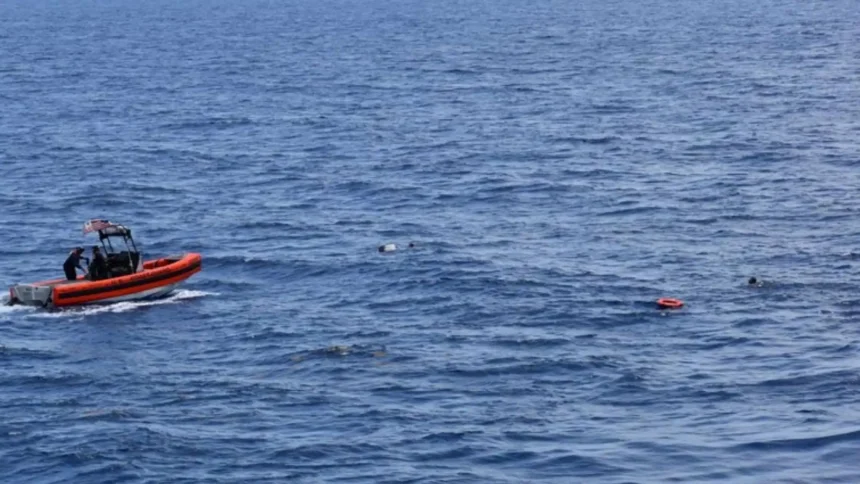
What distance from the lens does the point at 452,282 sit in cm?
5088

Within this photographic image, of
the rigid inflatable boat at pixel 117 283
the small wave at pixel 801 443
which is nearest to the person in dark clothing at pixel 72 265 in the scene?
the rigid inflatable boat at pixel 117 283

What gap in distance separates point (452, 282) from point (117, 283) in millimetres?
10719

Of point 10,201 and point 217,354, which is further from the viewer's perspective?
point 10,201

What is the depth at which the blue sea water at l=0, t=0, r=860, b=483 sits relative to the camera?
1414 inches

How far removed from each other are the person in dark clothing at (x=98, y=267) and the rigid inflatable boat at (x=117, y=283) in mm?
224

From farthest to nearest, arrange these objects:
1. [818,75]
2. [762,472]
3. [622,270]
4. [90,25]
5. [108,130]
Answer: [90,25]
[818,75]
[108,130]
[622,270]
[762,472]

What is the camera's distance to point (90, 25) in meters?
192

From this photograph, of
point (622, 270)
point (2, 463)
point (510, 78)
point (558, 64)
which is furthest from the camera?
point (558, 64)

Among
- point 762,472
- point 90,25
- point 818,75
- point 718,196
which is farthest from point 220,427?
point 90,25

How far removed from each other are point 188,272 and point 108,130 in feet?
→ 125

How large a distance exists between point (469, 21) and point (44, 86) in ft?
245

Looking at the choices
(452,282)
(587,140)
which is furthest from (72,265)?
(587,140)

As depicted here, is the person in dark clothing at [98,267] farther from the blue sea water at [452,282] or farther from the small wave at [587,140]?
the small wave at [587,140]

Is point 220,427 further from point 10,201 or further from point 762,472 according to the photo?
point 10,201
